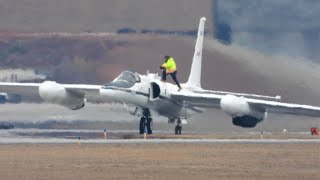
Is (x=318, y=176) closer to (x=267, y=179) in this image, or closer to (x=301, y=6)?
(x=267, y=179)

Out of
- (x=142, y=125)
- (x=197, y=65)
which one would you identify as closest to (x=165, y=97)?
(x=142, y=125)

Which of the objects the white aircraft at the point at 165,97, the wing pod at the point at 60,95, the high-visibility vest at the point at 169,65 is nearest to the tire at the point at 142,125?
the white aircraft at the point at 165,97

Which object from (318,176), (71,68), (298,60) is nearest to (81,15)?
(71,68)

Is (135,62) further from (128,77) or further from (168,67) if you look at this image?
(128,77)

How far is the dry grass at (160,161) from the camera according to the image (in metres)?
37.3

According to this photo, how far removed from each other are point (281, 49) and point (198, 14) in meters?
4.88

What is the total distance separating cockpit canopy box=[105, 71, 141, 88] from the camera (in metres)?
63.3

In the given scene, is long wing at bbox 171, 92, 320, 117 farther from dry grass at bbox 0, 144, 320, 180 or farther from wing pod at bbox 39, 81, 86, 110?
dry grass at bbox 0, 144, 320, 180

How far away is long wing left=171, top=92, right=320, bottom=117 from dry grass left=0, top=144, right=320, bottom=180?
406 inches

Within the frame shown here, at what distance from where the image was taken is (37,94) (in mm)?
68062

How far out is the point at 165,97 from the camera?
215 ft

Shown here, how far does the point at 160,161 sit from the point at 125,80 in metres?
21.2

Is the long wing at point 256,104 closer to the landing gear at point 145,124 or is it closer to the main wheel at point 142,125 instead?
the landing gear at point 145,124

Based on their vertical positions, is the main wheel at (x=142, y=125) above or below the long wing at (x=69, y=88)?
below
